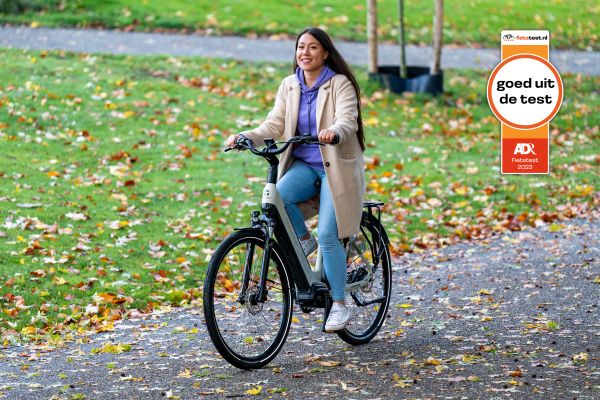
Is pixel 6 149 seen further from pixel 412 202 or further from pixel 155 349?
pixel 155 349

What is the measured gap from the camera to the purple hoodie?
618cm

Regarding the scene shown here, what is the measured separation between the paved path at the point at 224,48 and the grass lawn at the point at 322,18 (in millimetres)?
546

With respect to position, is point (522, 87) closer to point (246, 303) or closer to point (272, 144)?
point (272, 144)

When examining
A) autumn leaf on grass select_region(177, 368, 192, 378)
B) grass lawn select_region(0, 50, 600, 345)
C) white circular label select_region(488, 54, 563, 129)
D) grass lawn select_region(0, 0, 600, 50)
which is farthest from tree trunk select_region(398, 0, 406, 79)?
autumn leaf on grass select_region(177, 368, 192, 378)

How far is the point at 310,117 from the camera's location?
20.3 ft

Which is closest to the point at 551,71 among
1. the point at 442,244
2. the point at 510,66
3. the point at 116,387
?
the point at 510,66

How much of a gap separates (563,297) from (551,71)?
279 centimetres

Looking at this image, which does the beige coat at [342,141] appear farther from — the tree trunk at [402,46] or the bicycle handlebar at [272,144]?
the tree trunk at [402,46]

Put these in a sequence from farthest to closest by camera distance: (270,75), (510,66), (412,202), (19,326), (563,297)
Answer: (270,75) → (412,202) → (510,66) → (563,297) → (19,326)

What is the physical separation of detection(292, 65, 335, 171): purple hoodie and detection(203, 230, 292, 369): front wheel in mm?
573

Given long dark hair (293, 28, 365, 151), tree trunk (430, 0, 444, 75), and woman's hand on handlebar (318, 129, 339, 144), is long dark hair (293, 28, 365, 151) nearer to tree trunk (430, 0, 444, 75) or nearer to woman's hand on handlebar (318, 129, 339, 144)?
woman's hand on handlebar (318, 129, 339, 144)

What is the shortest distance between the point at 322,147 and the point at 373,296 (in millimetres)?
1369

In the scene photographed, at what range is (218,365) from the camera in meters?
6.15

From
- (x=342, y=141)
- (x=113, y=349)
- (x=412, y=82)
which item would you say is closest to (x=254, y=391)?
(x=113, y=349)
